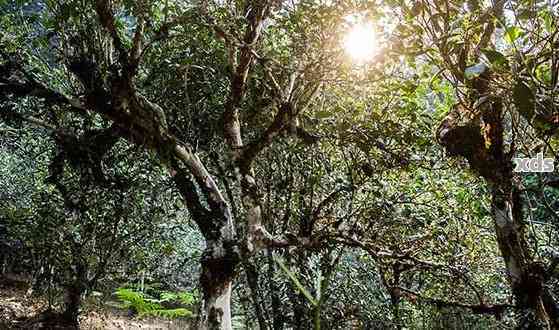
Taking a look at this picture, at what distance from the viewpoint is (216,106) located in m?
4.79

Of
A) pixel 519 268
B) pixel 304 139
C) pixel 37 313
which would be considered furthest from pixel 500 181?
pixel 37 313

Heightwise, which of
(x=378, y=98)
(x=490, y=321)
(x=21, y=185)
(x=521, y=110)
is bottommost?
(x=490, y=321)

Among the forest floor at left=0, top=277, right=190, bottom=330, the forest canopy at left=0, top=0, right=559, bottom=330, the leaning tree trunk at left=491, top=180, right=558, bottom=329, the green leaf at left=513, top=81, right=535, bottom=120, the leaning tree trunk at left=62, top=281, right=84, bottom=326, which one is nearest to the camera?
the green leaf at left=513, top=81, right=535, bottom=120

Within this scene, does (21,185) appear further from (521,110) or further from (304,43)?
(521,110)

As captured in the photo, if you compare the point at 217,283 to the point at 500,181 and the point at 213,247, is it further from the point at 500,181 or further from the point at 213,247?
the point at 500,181

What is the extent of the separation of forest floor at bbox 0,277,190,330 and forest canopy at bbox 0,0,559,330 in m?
2.32

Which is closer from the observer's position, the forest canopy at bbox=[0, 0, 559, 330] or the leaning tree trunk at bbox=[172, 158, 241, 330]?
the forest canopy at bbox=[0, 0, 559, 330]

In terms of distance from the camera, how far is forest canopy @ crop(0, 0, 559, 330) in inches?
112

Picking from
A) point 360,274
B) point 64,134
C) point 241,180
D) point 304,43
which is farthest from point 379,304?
point 64,134

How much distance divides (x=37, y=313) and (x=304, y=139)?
6.42 m

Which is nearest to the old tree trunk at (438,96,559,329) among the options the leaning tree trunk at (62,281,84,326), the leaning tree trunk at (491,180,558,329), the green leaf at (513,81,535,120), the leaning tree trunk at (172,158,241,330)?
the leaning tree trunk at (491,180,558,329)

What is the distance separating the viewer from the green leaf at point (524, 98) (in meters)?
1.34

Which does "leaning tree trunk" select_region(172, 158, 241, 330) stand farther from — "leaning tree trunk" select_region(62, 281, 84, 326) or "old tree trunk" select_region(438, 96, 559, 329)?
"leaning tree trunk" select_region(62, 281, 84, 326)

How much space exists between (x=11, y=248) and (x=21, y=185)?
5.62 feet
